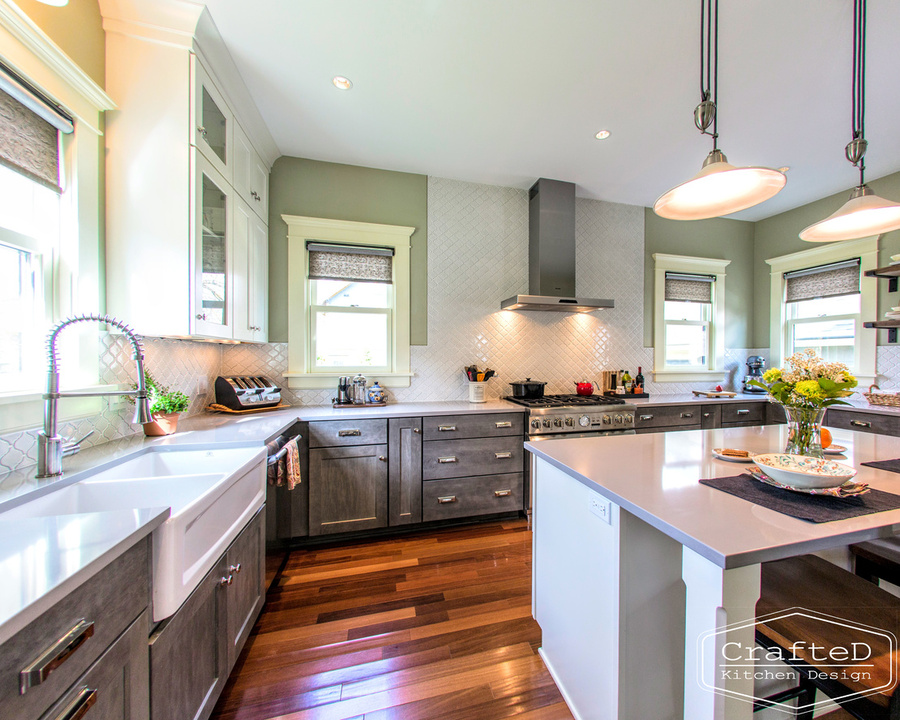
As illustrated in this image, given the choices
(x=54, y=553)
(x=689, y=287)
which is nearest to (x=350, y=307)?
(x=54, y=553)

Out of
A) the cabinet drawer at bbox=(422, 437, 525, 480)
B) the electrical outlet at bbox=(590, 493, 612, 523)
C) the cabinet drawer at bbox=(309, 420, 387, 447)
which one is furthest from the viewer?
the cabinet drawer at bbox=(422, 437, 525, 480)

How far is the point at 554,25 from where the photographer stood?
1.72m

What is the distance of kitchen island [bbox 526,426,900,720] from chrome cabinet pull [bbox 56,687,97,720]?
1.27 metres

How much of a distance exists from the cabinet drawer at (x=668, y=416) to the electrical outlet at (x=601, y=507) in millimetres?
2240

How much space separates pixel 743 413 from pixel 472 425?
2811 mm

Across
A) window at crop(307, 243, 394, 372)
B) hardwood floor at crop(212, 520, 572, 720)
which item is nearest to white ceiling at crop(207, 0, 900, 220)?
window at crop(307, 243, 394, 372)

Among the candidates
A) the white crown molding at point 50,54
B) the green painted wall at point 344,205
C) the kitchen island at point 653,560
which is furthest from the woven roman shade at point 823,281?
the white crown molding at point 50,54

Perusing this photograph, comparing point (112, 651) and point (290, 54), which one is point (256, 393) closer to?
point (112, 651)

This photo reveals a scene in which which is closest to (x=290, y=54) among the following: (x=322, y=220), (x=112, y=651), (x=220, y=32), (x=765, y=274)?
(x=220, y=32)

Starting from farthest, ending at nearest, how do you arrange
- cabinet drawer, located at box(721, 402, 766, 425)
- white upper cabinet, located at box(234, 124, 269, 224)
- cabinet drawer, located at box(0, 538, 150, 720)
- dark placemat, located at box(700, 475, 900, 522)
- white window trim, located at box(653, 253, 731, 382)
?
white window trim, located at box(653, 253, 731, 382) < cabinet drawer, located at box(721, 402, 766, 425) < white upper cabinet, located at box(234, 124, 269, 224) < dark placemat, located at box(700, 475, 900, 522) < cabinet drawer, located at box(0, 538, 150, 720)

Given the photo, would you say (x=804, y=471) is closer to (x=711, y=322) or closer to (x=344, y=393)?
(x=344, y=393)

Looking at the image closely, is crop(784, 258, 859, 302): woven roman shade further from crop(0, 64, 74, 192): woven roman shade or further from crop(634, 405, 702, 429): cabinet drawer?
crop(0, 64, 74, 192): woven roman shade

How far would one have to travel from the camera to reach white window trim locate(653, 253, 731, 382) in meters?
3.80

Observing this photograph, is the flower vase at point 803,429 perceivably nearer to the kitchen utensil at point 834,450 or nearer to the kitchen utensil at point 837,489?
the kitchen utensil at point 834,450
